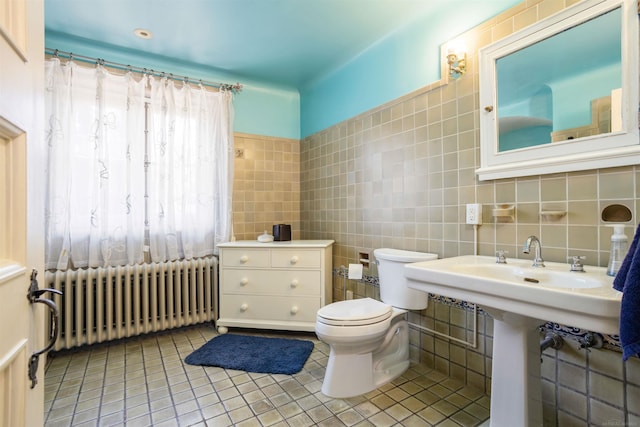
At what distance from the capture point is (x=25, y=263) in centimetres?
62

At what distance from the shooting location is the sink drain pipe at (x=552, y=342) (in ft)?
4.39

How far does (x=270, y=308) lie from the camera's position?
2.50 metres

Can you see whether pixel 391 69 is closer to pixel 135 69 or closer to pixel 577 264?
pixel 577 264

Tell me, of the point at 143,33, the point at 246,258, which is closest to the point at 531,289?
the point at 246,258

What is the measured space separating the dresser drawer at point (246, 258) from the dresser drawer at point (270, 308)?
27cm

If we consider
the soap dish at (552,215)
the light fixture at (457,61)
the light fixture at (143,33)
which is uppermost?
the light fixture at (143,33)

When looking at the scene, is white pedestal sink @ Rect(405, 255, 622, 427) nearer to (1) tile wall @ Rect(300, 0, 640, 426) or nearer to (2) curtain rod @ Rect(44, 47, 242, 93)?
(1) tile wall @ Rect(300, 0, 640, 426)

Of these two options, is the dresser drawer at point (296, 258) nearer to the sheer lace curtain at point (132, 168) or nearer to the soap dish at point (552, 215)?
the sheer lace curtain at point (132, 168)

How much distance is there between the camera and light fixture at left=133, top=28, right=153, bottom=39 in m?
2.15

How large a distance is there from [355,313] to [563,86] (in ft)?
5.02

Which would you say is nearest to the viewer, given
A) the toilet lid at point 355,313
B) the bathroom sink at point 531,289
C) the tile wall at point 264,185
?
the bathroom sink at point 531,289

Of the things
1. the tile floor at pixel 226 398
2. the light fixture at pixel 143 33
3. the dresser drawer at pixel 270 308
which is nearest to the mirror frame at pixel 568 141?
the tile floor at pixel 226 398

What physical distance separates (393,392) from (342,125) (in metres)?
2.05

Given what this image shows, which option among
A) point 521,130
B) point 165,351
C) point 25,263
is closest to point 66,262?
point 165,351
